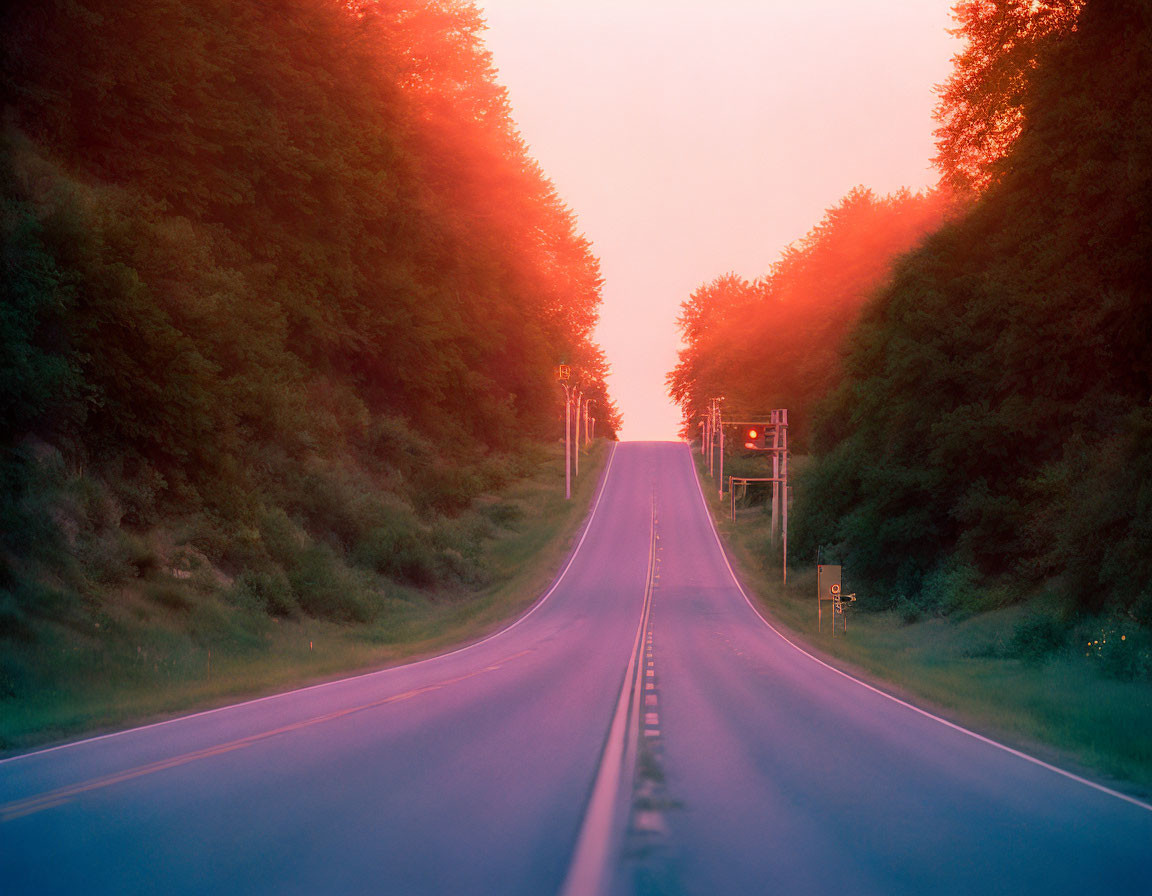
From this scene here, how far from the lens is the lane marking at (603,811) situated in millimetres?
6191

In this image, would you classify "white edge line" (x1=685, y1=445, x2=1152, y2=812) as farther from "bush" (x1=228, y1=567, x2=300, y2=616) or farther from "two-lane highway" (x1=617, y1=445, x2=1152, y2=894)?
"bush" (x1=228, y1=567, x2=300, y2=616)

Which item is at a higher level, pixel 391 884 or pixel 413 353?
pixel 413 353

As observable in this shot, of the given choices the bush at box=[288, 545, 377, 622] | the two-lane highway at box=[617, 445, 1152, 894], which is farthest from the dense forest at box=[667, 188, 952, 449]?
the two-lane highway at box=[617, 445, 1152, 894]

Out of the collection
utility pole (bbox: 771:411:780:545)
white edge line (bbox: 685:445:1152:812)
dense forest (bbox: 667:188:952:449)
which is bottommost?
white edge line (bbox: 685:445:1152:812)

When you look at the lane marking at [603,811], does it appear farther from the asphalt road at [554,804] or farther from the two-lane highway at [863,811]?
the two-lane highway at [863,811]

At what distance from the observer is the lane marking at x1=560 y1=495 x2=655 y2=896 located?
244 inches

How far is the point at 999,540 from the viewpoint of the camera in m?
36.5

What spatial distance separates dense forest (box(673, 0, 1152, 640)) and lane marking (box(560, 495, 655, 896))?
1048cm

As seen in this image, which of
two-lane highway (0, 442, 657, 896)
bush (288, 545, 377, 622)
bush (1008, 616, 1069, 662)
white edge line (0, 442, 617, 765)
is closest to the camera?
two-lane highway (0, 442, 657, 896)

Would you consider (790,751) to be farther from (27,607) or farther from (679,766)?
(27,607)

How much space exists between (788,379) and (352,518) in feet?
235

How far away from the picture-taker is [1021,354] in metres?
32.7

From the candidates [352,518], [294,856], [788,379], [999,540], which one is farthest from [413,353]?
[788,379]

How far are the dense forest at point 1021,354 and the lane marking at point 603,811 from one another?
34.4ft
